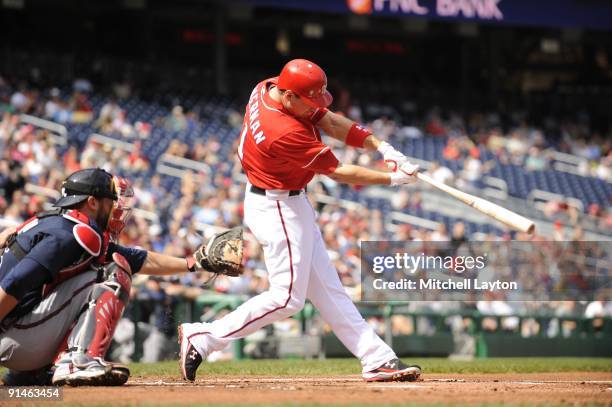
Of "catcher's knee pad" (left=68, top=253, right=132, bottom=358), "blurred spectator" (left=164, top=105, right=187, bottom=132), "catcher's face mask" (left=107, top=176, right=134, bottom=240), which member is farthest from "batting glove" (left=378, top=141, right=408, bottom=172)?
"blurred spectator" (left=164, top=105, right=187, bottom=132)

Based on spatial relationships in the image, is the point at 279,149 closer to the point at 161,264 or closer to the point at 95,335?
the point at 161,264

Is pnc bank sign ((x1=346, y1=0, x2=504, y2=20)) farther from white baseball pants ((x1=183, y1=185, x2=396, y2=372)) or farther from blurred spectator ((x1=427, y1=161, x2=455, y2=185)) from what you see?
white baseball pants ((x1=183, y1=185, x2=396, y2=372))

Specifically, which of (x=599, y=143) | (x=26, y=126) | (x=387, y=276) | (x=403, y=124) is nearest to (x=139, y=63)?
(x=403, y=124)

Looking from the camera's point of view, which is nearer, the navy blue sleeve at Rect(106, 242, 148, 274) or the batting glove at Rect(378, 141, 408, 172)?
the navy blue sleeve at Rect(106, 242, 148, 274)

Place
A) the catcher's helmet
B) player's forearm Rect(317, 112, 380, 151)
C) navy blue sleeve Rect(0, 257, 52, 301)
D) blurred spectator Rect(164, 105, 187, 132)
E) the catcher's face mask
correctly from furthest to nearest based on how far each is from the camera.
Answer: blurred spectator Rect(164, 105, 187, 132)
player's forearm Rect(317, 112, 380, 151)
the catcher's face mask
the catcher's helmet
navy blue sleeve Rect(0, 257, 52, 301)

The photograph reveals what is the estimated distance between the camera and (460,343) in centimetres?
1214

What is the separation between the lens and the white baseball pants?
222 inches

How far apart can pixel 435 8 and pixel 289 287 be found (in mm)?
17217


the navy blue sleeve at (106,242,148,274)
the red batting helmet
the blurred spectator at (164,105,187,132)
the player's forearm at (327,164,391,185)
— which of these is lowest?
the navy blue sleeve at (106,242,148,274)

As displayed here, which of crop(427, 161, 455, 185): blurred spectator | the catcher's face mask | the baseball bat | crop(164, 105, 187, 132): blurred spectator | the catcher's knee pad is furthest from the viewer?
crop(164, 105, 187, 132): blurred spectator

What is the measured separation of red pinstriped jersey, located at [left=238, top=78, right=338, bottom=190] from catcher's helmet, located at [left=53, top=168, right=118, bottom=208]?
0.88m

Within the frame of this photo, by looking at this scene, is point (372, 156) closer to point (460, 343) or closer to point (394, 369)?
point (460, 343)

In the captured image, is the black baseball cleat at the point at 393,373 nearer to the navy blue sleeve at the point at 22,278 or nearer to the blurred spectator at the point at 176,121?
the navy blue sleeve at the point at 22,278

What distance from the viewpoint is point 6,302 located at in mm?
4805
